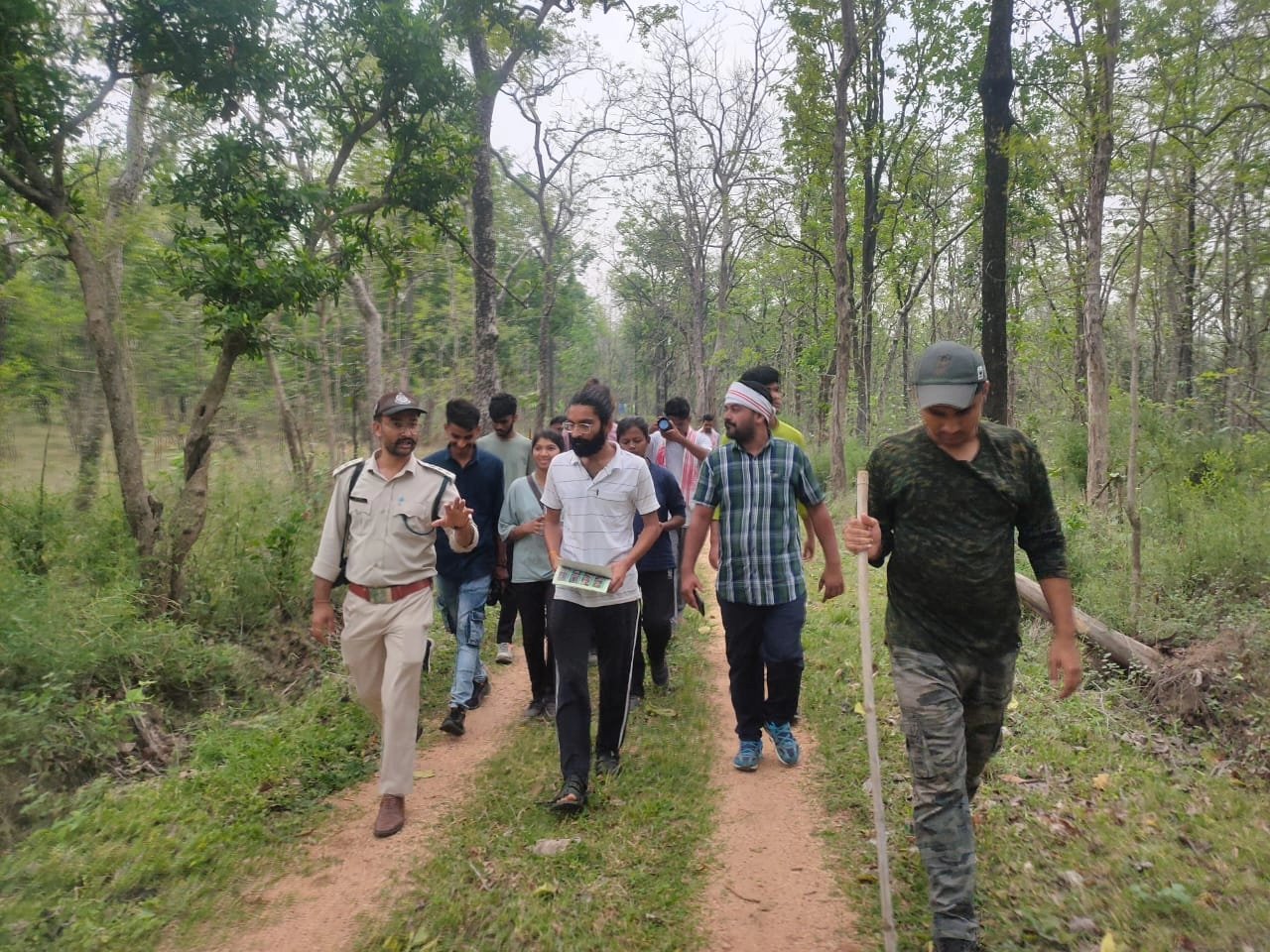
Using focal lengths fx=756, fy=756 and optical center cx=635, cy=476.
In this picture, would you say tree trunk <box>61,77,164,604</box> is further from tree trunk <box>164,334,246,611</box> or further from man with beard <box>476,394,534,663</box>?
man with beard <box>476,394,534,663</box>

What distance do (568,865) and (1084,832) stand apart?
2.39 m

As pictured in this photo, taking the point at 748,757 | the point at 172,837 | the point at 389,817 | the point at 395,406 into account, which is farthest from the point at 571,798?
the point at 395,406

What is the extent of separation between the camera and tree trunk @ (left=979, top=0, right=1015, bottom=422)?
780cm

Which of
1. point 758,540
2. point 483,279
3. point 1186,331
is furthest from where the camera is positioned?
point 1186,331

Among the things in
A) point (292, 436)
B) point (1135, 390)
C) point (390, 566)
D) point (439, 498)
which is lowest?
point (390, 566)

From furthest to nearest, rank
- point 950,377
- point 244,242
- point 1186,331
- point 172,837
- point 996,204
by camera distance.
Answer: point 1186,331, point 996,204, point 244,242, point 172,837, point 950,377

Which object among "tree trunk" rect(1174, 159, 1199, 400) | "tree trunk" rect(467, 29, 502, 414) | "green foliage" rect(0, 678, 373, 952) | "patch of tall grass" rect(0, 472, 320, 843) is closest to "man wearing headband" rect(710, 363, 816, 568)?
"green foliage" rect(0, 678, 373, 952)

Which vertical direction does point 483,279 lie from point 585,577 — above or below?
above

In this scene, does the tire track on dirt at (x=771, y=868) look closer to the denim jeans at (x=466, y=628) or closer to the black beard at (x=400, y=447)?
the denim jeans at (x=466, y=628)

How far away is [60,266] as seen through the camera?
8156 millimetres

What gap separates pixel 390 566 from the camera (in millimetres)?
3941

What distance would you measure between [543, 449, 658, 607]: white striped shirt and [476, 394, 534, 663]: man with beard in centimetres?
151

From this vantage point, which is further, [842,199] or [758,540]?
[842,199]

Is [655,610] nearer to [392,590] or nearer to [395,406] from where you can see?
[392,590]
